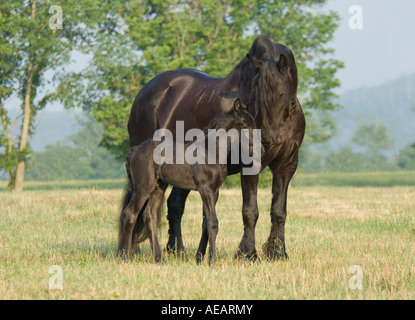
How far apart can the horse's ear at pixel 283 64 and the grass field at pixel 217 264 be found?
7.12 ft

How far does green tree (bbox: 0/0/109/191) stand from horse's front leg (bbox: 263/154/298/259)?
69.2ft

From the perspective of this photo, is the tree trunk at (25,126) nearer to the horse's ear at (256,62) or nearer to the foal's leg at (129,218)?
the foal's leg at (129,218)

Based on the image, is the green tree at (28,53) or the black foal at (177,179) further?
the green tree at (28,53)

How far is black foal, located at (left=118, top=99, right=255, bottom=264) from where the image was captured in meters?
6.32

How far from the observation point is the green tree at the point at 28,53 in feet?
87.3

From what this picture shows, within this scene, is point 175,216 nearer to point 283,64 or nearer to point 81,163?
point 283,64

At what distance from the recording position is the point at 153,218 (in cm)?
686

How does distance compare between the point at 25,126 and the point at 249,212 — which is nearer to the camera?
the point at 249,212

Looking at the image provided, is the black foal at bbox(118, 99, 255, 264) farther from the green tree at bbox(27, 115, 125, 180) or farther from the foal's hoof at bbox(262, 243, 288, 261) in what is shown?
the green tree at bbox(27, 115, 125, 180)

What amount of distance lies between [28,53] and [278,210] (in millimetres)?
23148

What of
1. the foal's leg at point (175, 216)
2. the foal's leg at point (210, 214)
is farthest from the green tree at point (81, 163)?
the foal's leg at point (210, 214)

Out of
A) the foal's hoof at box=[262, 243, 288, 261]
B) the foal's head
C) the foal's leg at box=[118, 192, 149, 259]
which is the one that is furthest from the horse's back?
the foal's hoof at box=[262, 243, 288, 261]

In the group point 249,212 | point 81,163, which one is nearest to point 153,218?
point 249,212
